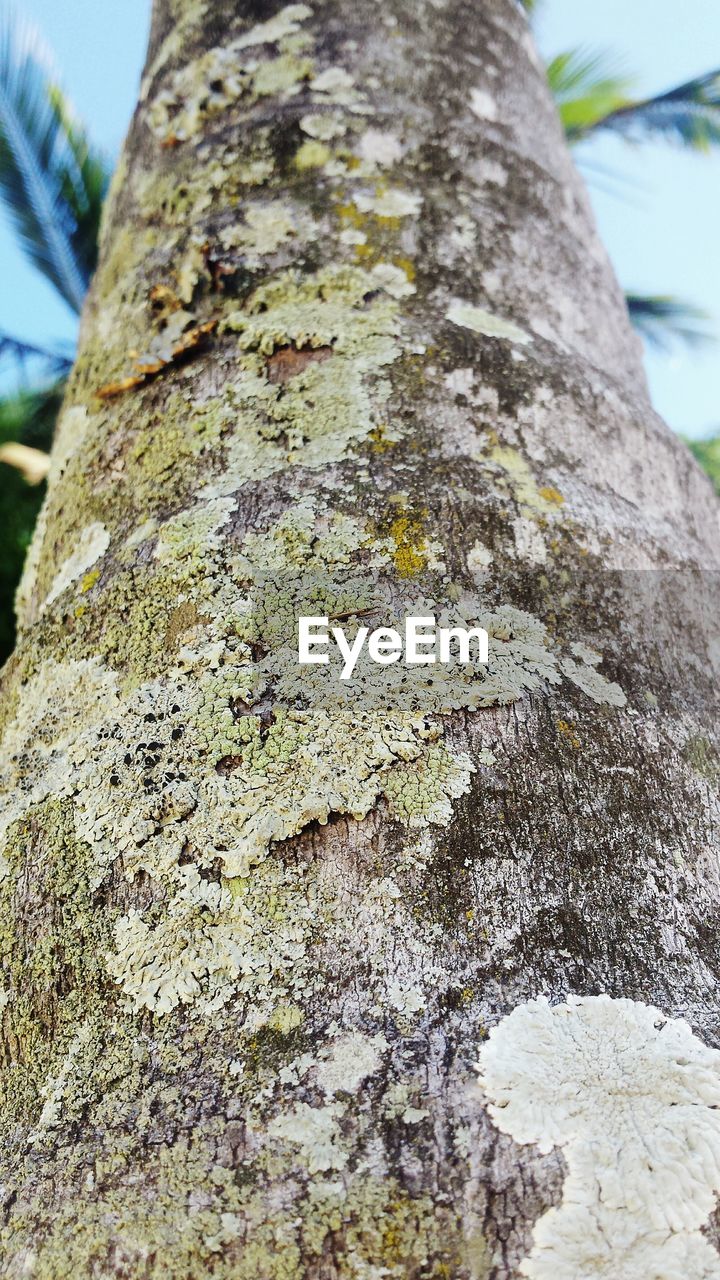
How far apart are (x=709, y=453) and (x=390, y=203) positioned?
17.5ft

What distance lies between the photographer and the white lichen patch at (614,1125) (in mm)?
637

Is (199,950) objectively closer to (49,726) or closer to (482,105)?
(49,726)

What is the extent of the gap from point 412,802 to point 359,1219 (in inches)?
13.6

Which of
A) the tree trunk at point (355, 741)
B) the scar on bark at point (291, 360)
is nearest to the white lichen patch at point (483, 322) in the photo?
the tree trunk at point (355, 741)

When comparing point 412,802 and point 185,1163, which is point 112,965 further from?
point 412,802

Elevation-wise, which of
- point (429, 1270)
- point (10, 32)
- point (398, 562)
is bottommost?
point (429, 1270)

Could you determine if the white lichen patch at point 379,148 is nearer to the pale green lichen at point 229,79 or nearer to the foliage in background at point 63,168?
the pale green lichen at point 229,79

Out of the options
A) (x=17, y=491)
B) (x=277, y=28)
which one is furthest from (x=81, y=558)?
(x=17, y=491)

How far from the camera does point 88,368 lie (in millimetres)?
1423

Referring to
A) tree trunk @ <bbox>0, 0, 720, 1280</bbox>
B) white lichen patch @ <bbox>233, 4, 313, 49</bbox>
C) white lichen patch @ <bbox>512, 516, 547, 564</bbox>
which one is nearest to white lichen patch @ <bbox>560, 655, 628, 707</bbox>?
tree trunk @ <bbox>0, 0, 720, 1280</bbox>

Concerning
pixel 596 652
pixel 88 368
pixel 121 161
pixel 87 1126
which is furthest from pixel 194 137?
pixel 87 1126

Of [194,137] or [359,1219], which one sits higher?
[194,137]

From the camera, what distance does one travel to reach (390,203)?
1.35 meters

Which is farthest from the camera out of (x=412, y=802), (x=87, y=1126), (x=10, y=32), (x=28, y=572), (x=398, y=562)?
(x=10, y=32)
